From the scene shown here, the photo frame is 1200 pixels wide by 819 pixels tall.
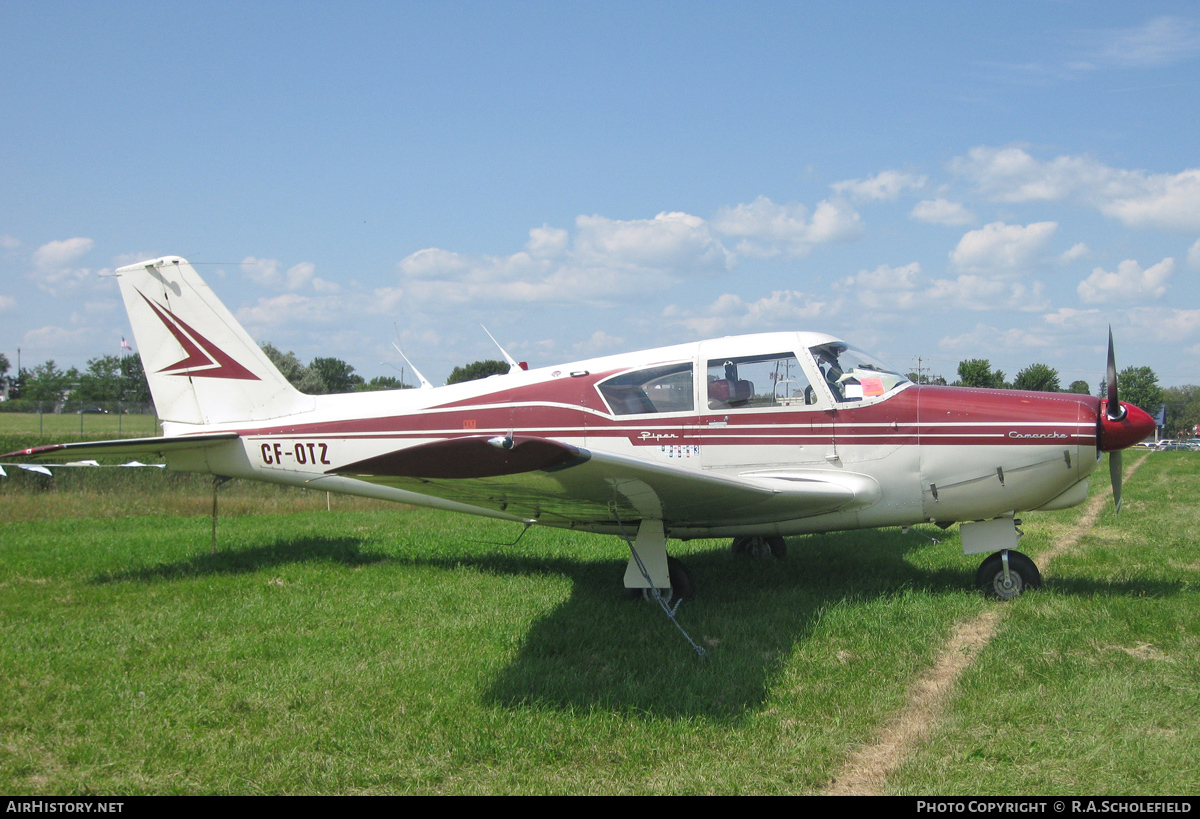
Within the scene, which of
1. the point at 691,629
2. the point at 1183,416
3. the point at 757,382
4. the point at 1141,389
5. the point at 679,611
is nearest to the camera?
the point at 691,629

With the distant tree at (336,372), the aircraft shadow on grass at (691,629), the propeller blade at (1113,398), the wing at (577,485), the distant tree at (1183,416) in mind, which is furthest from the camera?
the distant tree at (1183,416)

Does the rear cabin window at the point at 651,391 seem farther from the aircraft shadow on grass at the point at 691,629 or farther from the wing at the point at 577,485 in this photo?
the aircraft shadow on grass at the point at 691,629

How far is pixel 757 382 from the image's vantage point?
706cm

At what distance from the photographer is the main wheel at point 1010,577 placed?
675 cm

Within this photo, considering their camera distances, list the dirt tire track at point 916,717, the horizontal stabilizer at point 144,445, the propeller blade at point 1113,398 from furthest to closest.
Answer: the horizontal stabilizer at point 144,445
the propeller blade at point 1113,398
the dirt tire track at point 916,717

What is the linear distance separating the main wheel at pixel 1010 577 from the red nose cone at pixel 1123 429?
119 cm

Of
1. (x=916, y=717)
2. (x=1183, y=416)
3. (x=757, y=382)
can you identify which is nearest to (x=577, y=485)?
(x=916, y=717)

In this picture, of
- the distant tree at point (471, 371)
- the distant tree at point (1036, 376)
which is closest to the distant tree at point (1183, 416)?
the distant tree at point (1036, 376)

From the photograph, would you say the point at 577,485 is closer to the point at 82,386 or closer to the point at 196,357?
the point at 196,357

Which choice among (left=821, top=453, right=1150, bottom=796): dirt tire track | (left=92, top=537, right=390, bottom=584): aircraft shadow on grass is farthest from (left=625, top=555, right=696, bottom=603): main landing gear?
(left=92, top=537, right=390, bottom=584): aircraft shadow on grass

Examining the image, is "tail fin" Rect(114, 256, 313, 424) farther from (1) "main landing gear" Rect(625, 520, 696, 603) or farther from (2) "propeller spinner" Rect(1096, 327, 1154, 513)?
(2) "propeller spinner" Rect(1096, 327, 1154, 513)

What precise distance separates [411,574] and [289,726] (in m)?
3.89

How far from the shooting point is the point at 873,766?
3.83m

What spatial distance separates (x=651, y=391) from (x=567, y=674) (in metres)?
3.02
